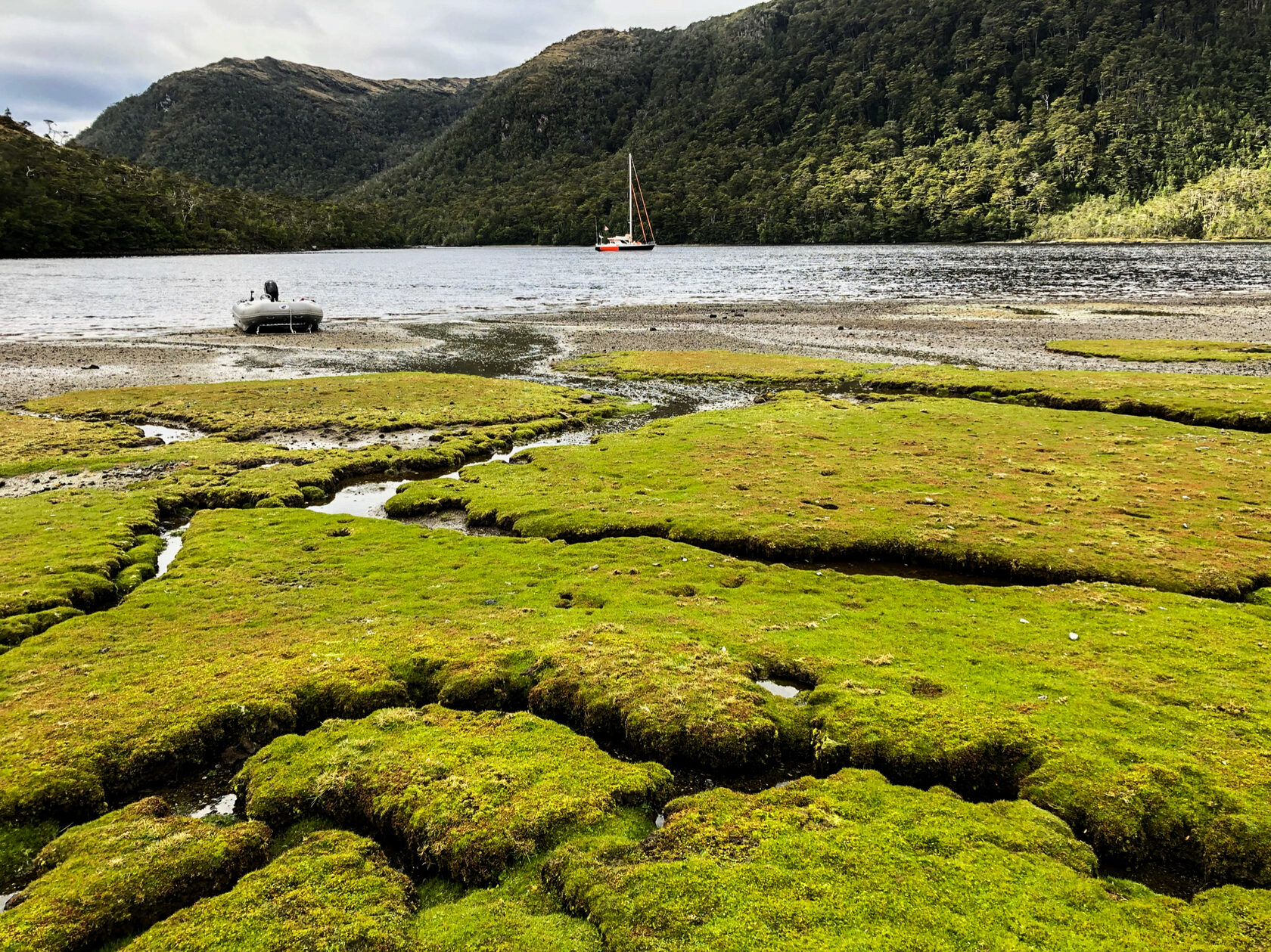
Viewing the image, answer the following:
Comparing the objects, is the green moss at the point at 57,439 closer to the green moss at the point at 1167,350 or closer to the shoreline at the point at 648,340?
the shoreline at the point at 648,340

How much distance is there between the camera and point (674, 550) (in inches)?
727

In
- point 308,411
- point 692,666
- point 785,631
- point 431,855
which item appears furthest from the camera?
point 308,411

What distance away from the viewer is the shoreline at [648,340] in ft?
166

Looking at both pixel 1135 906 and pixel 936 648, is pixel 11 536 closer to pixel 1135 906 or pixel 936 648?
pixel 936 648

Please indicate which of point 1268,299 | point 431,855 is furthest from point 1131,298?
point 431,855

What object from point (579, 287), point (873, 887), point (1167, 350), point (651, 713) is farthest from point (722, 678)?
point (579, 287)

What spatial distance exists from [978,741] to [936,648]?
2.97 metres

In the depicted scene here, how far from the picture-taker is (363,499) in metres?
25.0

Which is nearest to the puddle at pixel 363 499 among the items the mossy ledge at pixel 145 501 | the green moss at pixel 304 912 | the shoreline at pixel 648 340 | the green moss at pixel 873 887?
the mossy ledge at pixel 145 501

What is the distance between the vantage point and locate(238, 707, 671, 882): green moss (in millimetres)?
8648

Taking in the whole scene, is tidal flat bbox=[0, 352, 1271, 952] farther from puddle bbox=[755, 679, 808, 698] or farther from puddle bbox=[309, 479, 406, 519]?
puddle bbox=[309, 479, 406, 519]

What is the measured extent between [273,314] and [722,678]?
7364 cm

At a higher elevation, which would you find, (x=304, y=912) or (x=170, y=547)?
(x=304, y=912)

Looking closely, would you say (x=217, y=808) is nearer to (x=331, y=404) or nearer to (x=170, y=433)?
(x=170, y=433)
